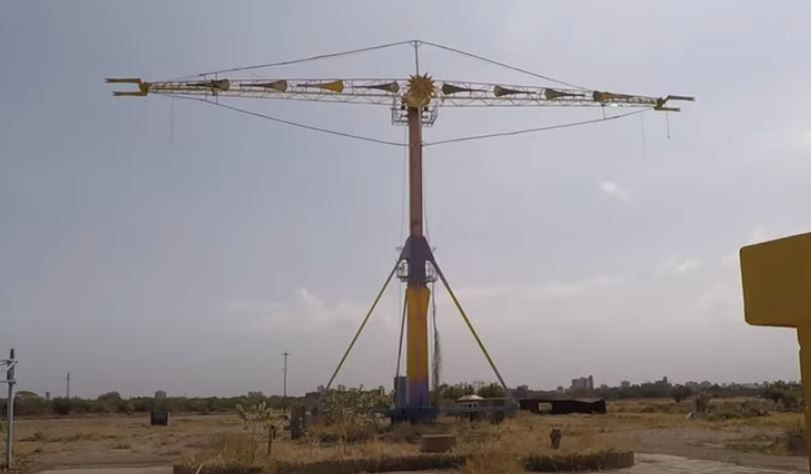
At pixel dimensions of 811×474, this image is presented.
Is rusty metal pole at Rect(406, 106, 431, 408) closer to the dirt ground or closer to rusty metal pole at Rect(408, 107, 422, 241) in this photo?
rusty metal pole at Rect(408, 107, 422, 241)

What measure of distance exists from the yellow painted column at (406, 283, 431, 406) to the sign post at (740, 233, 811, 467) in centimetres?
4194

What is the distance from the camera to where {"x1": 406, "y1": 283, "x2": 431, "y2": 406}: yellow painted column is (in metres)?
47.6

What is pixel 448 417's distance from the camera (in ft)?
159

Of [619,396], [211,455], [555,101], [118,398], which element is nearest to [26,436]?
[211,455]

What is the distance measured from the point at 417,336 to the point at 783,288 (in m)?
42.5

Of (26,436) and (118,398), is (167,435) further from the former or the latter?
(118,398)

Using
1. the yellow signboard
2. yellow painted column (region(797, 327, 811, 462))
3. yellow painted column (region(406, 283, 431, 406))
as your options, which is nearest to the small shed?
yellow painted column (region(406, 283, 431, 406))

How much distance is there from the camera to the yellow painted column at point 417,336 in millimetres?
47562

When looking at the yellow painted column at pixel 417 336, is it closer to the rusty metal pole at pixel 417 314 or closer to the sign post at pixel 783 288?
the rusty metal pole at pixel 417 314

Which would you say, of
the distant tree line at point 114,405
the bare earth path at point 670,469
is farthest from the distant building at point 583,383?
the bare earth path at point 670,469

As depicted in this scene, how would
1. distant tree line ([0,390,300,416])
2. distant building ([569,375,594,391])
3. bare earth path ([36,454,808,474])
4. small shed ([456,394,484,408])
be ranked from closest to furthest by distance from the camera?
bare earth path ([36,454,808,474]) → small shed ([456,394,484,408]) → distant tree line ([0,390,300,416]) → distant building ([569,375,594,391])

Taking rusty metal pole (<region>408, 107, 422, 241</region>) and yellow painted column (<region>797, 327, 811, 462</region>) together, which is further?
rusty metal pole (<region>408, 107, 422, 241</region>)

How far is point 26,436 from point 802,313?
44.6 meters

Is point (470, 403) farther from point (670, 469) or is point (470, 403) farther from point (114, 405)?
point (114, 405)
